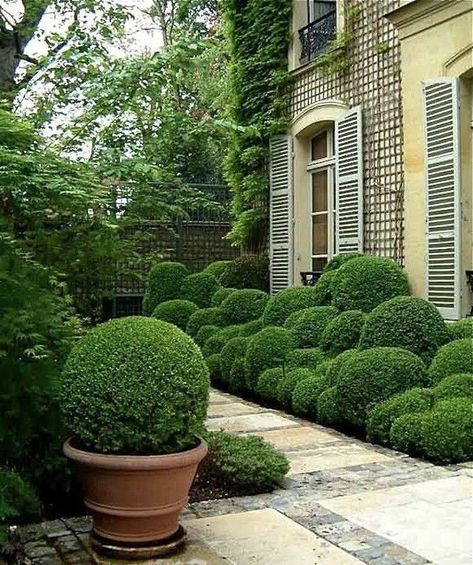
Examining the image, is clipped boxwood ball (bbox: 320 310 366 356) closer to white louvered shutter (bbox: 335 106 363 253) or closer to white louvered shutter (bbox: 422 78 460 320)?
white louvered shutter (bbox: 422 78 460 320)

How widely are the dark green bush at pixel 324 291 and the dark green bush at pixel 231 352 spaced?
86 cm

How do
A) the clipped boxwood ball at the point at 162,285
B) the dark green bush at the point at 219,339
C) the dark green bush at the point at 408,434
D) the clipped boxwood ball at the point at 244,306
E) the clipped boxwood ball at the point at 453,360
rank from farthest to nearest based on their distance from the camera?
the clipped boxwood ball at the point at 162,285, the clipped boxwood ball at the point at 244,306, the dark green bush at the point at 219,339, the clipped boxwood ball at the point at 453,360, the dark green bush at the point at 408,434

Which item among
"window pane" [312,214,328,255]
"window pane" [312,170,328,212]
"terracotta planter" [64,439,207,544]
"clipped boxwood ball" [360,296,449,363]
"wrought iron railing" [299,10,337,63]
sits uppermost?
"wrought iron railing" [299,10,337,63]

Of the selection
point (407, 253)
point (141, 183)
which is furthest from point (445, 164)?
point (141, 183)

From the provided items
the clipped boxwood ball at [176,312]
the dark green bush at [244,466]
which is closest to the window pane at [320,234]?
the clipped boxwood ball at [176,312]

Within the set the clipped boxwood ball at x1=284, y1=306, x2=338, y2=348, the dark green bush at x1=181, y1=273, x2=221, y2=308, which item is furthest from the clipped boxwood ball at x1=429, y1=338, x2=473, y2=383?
the dark green bush at x1=181, y1=273, x2=221, y2=308

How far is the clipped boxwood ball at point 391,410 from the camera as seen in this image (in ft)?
15.5

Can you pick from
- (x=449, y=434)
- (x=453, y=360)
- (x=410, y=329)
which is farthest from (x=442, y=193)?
(x=449, y=434)

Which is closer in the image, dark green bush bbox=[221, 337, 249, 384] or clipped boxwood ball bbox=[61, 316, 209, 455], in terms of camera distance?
clipped boxwood ball bbox=[61, 316, 209, 455]

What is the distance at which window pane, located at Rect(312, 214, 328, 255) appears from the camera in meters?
8.46

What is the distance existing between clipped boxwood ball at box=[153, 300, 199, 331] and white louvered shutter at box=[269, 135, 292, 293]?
1142 millimetres

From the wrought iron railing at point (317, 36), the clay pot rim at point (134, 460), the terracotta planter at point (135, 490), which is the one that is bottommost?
the terracotta planter at point (135, 490)

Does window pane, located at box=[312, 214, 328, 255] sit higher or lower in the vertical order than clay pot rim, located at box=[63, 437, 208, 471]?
higher

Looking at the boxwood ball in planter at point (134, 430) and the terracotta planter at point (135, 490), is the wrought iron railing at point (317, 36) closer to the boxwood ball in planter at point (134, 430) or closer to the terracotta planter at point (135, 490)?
the boxwood ball in planter at point (134, 430)
